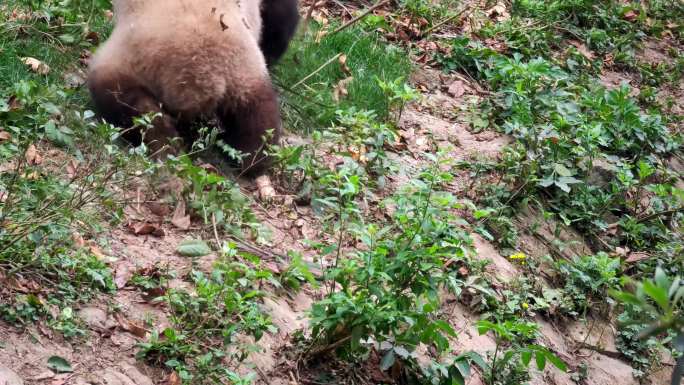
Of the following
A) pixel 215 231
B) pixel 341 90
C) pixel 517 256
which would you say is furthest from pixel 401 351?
pixel 341 90

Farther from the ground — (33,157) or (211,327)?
(33,157)

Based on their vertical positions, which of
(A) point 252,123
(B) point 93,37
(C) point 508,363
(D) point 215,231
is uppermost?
(B) point 93,37

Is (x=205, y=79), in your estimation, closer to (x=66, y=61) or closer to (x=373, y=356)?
(x=66, y=61)

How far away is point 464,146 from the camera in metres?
6.28

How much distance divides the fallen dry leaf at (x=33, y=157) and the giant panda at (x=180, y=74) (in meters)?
0.43

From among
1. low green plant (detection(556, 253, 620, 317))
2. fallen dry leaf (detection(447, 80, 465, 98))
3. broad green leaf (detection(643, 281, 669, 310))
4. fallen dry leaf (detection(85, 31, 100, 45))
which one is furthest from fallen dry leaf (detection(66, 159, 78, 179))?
broad green leaf (detection(643, 281, 669, 310))

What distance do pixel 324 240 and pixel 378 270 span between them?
997 millimetres

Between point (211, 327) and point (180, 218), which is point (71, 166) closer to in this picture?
point (180, 218)

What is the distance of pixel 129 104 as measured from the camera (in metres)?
4.64

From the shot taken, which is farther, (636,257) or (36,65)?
(636,257)

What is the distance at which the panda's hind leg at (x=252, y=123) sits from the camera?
481 centimetres

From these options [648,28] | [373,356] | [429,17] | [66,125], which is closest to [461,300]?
[373,356]

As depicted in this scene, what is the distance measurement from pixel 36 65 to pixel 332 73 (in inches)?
85.7

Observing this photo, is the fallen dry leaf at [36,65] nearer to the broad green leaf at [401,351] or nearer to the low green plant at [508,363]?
the broad green leaf at [401,351]
